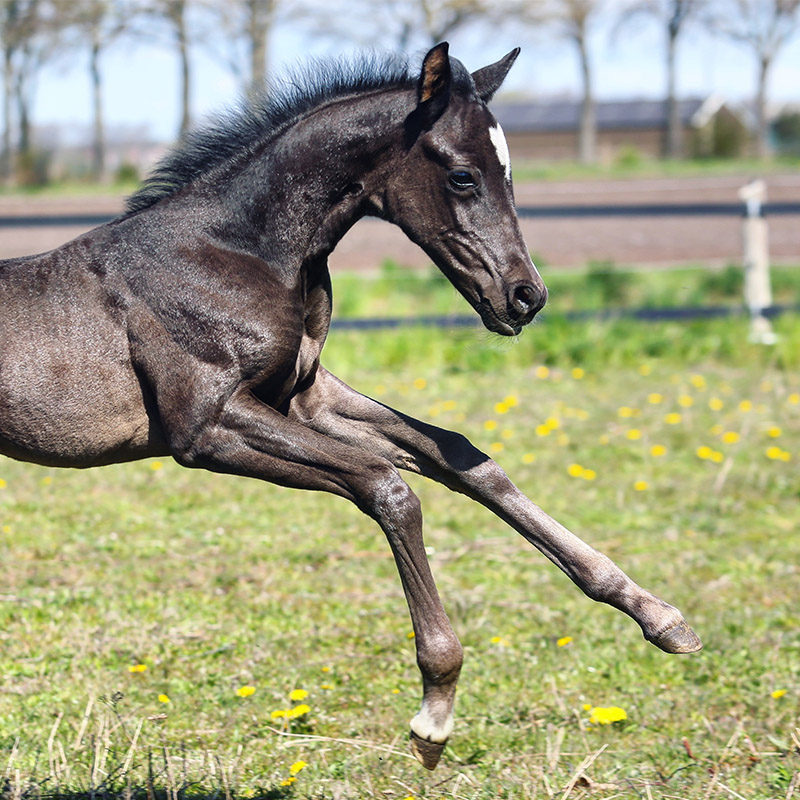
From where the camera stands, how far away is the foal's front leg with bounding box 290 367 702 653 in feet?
10.1

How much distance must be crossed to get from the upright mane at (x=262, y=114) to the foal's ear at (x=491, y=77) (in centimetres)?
19

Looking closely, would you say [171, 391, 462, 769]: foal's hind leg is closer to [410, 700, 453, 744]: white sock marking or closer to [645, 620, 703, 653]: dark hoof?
[410, 700, 453, 744]: white sock marking

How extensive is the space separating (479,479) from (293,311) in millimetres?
710

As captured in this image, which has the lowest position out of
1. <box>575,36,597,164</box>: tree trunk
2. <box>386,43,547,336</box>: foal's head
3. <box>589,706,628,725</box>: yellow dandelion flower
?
<box>589,706,628,725</box>: yellow dandelion flower

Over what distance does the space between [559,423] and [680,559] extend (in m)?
2.27

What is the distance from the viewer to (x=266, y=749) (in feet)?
11.9

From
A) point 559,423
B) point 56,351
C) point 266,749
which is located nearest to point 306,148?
point 56,351

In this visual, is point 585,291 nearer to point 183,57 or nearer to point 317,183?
point 317,183

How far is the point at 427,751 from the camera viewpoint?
9.90 ft

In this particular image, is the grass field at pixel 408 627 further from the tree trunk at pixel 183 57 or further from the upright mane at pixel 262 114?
the tree trunk at pixel 183 57

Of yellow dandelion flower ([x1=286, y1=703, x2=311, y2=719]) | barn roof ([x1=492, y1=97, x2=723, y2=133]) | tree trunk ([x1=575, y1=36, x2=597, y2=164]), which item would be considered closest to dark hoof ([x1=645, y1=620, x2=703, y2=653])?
yellow dandelion flower ([x1=286, y1=703, x2=311, y2=719])

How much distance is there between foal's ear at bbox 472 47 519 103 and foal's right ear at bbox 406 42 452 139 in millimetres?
162

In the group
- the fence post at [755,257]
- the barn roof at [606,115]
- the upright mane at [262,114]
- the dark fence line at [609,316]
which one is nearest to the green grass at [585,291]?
the dark fence line at [609,316]

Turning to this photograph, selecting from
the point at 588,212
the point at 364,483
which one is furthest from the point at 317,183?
the point at 588,212
